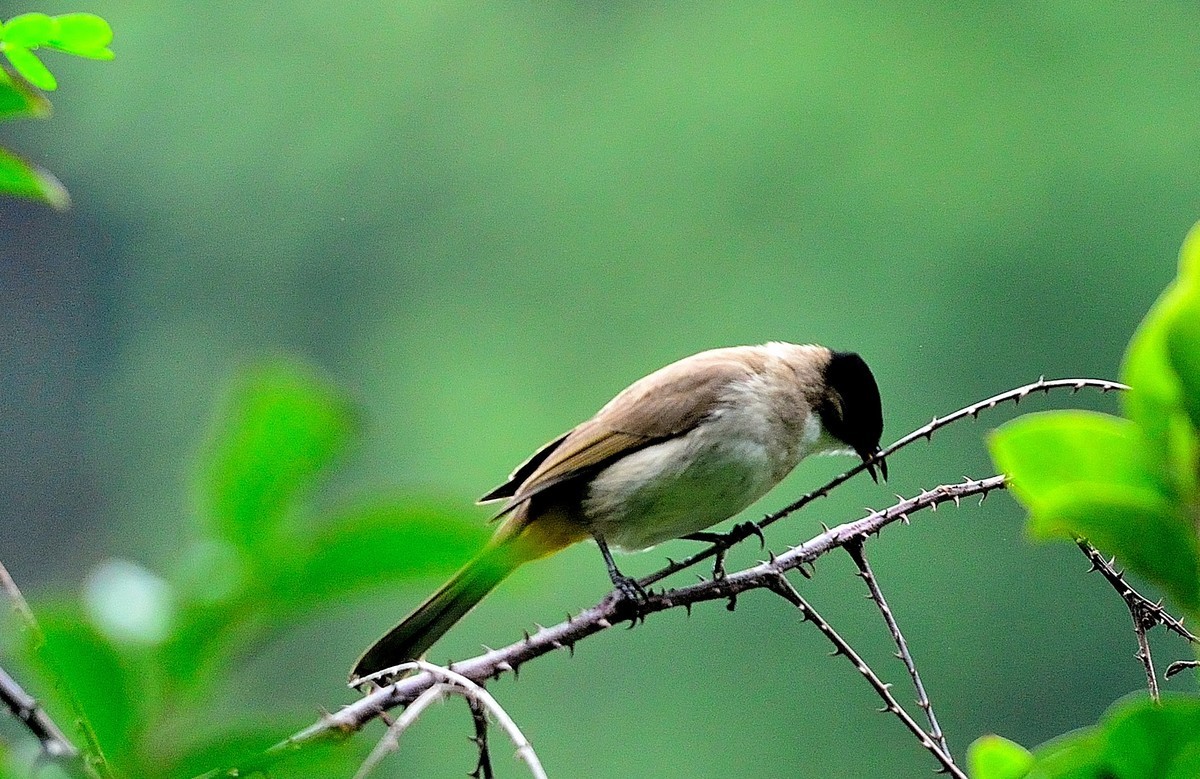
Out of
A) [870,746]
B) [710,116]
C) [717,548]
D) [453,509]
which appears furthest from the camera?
[710,116]

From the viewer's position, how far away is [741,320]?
25.4 feet

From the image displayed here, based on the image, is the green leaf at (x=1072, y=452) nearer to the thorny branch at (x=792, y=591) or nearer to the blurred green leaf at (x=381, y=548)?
the blurred green leaf at (x=381, y=548)

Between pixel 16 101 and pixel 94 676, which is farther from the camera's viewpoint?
pixel 16 101

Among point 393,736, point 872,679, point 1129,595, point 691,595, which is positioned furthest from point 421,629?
point 393,736

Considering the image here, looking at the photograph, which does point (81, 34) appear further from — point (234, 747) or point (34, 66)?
point (234, 747)

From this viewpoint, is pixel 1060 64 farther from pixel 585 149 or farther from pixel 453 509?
pixel 453 509

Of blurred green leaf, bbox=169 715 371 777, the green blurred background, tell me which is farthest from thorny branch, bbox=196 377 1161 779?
the green blurred background

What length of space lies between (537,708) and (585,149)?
16.4 ft

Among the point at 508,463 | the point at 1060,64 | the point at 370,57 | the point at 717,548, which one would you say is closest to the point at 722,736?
the point at 508,463

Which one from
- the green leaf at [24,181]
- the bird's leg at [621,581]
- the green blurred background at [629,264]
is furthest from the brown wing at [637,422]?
the green blurred background at [629,264]

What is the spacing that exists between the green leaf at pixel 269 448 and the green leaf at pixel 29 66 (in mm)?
492

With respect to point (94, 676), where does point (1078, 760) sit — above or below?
below

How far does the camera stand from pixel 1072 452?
15.0 inches

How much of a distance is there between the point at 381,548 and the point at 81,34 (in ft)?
1.61
